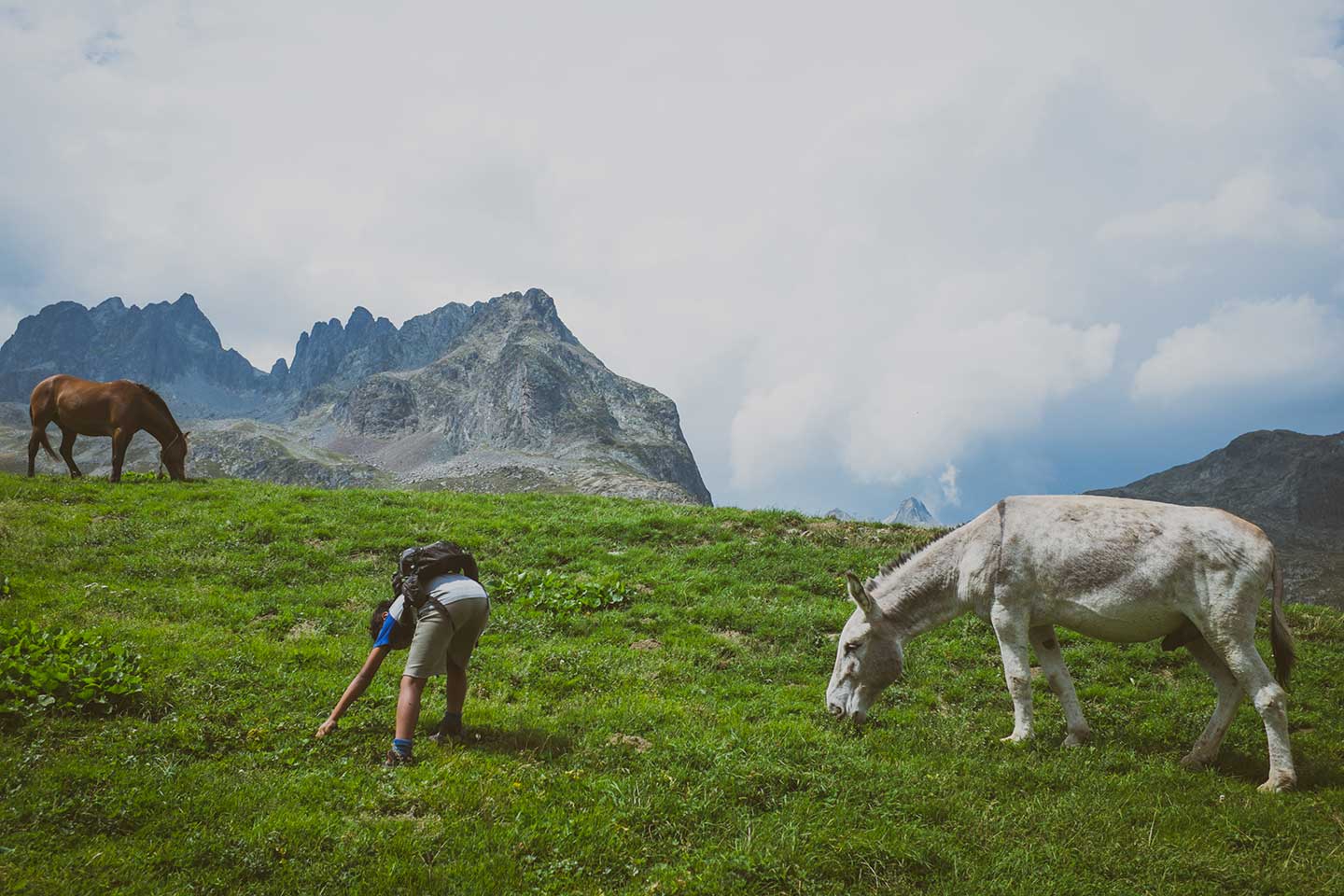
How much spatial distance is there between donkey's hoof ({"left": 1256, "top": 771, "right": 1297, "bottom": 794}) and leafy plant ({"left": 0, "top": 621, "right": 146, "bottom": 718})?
1323 centimetres

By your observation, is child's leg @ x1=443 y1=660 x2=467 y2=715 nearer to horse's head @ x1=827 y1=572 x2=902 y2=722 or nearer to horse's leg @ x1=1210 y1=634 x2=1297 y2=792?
horse's head @ x1=827 y1=572 x2=902 y2=722

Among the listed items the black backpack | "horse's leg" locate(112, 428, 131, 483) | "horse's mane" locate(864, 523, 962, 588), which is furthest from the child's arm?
"horse's leg" locate(112, 428, 131, 483)

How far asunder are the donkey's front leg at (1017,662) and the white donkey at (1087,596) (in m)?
0.02

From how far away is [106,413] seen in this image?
23.1 metres

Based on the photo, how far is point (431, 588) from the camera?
27.6 ft

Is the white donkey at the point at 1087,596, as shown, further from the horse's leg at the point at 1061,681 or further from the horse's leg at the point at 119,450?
the horse's leg at the point at 119,450

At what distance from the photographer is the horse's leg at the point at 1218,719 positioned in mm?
8664

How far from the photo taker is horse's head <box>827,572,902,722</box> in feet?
32.7

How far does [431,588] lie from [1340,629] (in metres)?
17.3

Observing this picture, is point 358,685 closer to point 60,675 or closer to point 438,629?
point 438,629

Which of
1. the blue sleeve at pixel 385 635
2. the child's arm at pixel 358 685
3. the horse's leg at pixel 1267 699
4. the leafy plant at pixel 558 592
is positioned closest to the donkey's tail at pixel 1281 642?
the horse's leg at pixel 1267 699

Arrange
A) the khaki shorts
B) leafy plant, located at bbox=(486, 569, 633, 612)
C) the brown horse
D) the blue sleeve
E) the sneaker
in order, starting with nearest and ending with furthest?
1. the sneaker
2. the khaki shorts
3. the blue sleeve
4. leafy plant, located at bbox=(486, 569, 633, 612)
5. the brown horse

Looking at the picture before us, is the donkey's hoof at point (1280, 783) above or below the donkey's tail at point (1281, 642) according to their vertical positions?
below

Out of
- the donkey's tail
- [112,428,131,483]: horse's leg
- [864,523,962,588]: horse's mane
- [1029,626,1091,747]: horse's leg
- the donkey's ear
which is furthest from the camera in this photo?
[112,428,131,483]: horse's leg
